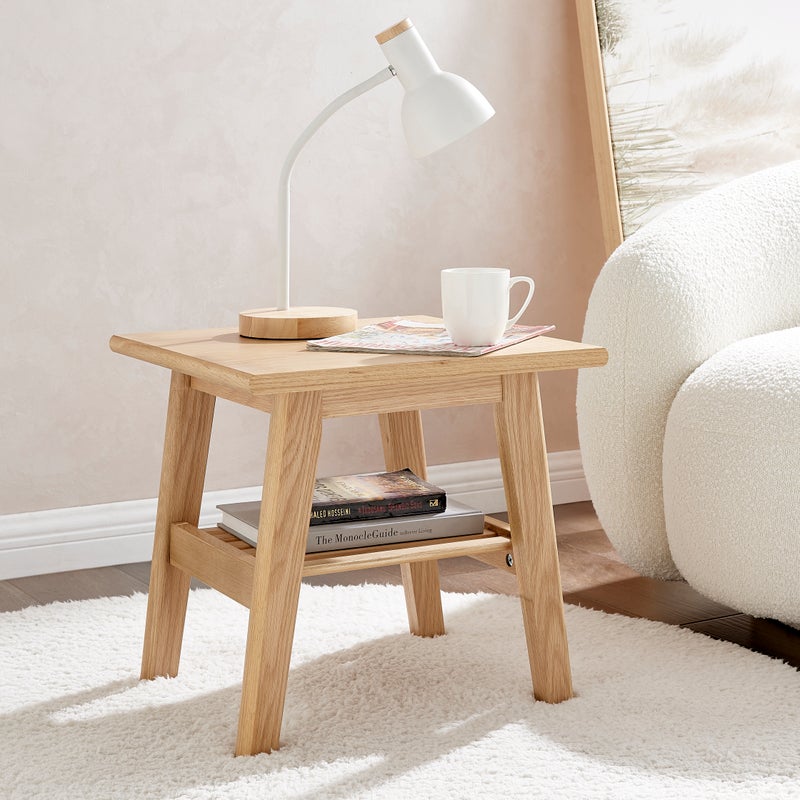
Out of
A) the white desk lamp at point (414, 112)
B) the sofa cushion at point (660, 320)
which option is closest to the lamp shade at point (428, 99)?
the white desk lamp at point (414, 112)

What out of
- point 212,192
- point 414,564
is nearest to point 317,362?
point 414,564

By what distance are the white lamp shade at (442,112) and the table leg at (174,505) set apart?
391mm

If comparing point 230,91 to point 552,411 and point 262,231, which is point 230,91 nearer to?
point 262,231

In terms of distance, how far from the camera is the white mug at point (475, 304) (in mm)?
1226

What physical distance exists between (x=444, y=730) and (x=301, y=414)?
1.25 feet

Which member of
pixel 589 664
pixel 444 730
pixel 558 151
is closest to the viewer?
pixel 444 730

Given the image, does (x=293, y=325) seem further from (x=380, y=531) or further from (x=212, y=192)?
(x=212, y=192)

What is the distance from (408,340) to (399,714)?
1.35 ft

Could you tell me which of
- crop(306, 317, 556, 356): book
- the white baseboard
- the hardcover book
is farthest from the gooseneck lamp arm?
the white baseboard

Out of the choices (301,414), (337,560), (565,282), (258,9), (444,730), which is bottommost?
(444,730)

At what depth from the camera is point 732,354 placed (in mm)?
1473

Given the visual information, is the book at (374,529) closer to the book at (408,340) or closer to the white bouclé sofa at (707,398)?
the book at (408,340)

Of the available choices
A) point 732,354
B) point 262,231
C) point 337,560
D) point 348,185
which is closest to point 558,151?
point 348,185

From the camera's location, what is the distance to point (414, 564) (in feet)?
5.08
